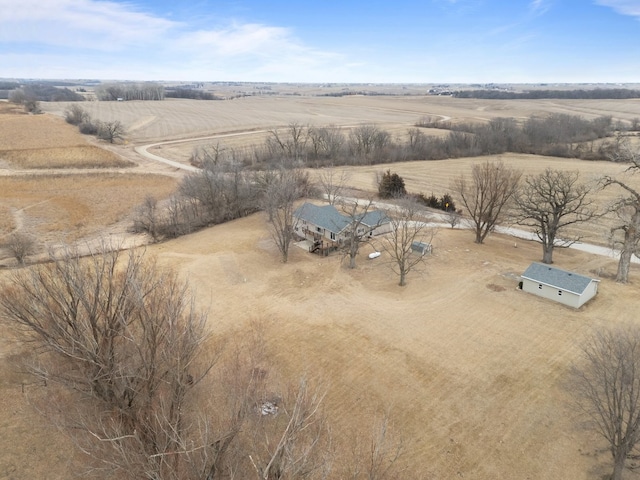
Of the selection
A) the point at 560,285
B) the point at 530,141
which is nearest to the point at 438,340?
the point at 560,285

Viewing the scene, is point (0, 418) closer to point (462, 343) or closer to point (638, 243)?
point (462, 343)

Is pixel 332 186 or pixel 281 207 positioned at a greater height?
pixel 281 207

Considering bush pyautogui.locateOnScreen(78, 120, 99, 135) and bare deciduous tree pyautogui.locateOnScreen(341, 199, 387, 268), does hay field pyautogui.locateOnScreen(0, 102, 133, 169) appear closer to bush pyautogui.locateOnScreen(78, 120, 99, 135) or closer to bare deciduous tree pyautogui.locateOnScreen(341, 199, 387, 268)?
bush pyautogui.locateOnScreen(78, 120, 99, 135)

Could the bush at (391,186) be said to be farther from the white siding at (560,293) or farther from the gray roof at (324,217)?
the white siding at (560,293)

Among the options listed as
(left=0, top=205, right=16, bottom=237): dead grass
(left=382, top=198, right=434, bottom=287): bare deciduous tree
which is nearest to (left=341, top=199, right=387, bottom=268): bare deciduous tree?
(left=382, top=198, right=434, bottom=287): bare deciduous tree

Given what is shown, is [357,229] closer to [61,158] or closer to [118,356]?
[118,356]

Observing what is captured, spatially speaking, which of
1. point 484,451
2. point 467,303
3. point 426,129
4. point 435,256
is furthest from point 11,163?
point 426,129
